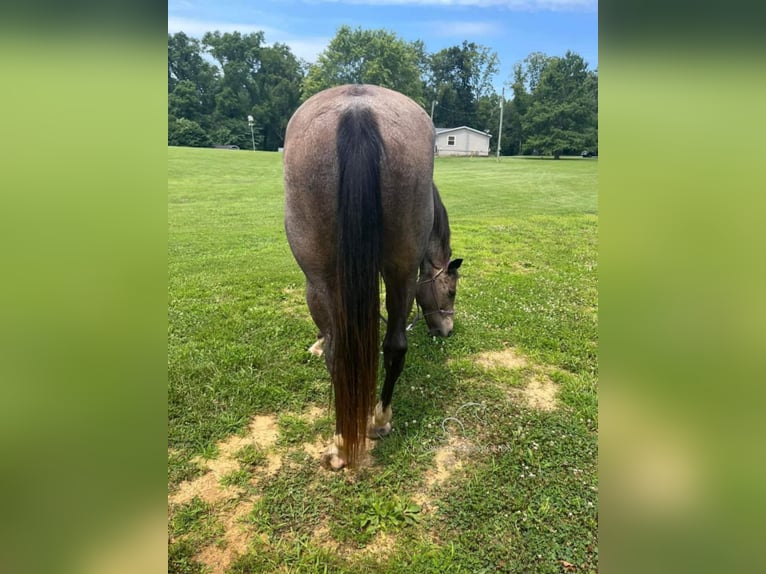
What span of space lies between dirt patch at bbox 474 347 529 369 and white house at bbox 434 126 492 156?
4781cm

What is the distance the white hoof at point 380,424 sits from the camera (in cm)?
315

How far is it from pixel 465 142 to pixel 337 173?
172 ft

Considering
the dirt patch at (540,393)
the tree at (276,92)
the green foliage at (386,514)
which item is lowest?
the green foliage at (386,514)

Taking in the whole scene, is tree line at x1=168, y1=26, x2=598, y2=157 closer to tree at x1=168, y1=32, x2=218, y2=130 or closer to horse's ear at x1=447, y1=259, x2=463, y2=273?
tree at x1=168, y1=32, x2=218, y2=130

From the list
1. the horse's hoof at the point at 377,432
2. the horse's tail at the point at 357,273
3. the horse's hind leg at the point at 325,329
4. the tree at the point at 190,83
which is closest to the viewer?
the horse's tail at the point at 357,273

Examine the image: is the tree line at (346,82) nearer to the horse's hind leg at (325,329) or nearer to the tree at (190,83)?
the tree at (190,83)

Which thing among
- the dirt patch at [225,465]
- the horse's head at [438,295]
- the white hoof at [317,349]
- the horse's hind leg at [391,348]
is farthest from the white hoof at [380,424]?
the horse's head at [438,295]

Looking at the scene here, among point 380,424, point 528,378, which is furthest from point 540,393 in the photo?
point 380,424

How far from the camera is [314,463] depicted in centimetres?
289
